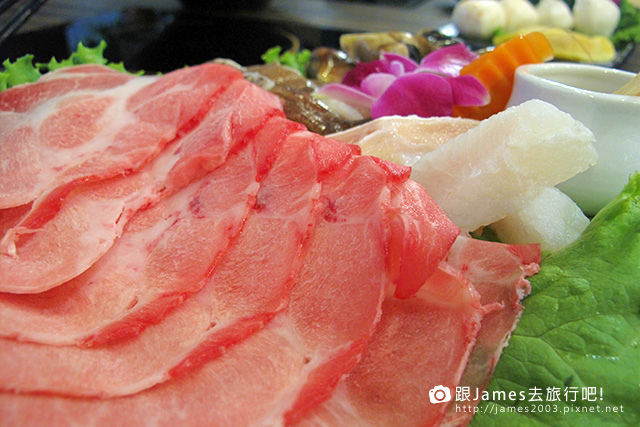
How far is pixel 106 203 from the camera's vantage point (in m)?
1.36

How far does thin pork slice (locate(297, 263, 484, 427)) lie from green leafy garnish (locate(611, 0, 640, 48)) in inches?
184

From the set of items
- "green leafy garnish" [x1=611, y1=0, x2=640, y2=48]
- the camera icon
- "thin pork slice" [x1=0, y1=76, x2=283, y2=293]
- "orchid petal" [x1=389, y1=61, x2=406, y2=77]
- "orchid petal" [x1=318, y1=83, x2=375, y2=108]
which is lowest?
"green leafy garnish" [x1=611, y1=0, x2=640, y2=48]

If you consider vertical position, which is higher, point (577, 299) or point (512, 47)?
point (512, 47)

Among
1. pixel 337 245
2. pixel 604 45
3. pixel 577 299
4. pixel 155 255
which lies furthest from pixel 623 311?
pixel 604 45

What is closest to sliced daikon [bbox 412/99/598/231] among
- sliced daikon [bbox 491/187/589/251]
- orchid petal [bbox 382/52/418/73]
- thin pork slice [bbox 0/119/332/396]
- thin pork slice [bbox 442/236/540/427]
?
sliced daikon [bbox 491/187/589/251]

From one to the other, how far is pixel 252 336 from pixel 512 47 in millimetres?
1764

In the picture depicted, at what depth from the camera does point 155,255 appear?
4.00 feet

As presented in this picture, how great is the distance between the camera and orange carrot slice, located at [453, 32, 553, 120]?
2057 millimetres

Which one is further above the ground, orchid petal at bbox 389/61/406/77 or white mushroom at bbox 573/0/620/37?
orchid petal at bbox 389/61/406/77

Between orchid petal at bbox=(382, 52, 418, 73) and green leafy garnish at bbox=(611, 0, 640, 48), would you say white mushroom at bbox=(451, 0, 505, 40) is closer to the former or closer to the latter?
green leafy garnish at bbox=(611, 0, 640, 48)

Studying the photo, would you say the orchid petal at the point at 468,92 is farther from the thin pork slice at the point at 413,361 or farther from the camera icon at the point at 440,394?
the camera icon at the point at 440,394

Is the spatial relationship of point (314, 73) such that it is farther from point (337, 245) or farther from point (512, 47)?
point (337, 245)

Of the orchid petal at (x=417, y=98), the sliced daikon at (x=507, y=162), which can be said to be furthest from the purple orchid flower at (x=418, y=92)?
the sliced daikon at (x=507, y=162)

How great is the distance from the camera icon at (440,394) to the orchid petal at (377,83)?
176 centimetres
